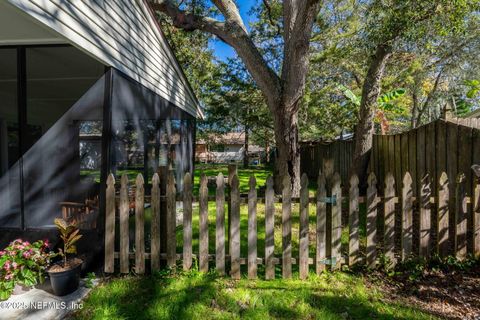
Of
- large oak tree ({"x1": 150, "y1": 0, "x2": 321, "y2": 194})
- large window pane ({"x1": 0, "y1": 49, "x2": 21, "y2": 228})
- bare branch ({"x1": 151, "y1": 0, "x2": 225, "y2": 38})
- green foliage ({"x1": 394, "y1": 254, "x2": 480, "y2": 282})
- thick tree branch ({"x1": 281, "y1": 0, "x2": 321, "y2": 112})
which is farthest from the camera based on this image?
bare branch ({"x1": 151, "y1": 0, "x2": 225, "y2": 38})

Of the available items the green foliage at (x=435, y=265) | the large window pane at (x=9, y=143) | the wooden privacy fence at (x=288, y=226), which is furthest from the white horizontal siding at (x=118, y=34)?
the green foliage at (x=435, y=265)

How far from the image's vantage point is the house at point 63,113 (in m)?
3.21

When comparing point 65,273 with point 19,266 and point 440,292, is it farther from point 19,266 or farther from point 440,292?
point 440,292

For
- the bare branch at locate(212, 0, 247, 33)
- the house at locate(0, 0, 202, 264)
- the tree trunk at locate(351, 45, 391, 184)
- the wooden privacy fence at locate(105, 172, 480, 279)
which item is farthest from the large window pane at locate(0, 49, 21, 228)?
the tree trunk at locate(351, 45, 391, 184)

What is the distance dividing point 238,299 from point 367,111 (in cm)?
589

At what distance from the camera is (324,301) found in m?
2.75

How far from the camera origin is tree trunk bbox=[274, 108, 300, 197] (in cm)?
655

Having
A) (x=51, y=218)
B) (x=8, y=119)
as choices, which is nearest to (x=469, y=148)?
(x=51, y=218)

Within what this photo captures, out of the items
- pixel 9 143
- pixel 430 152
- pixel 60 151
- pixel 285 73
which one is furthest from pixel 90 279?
pixel 430 152

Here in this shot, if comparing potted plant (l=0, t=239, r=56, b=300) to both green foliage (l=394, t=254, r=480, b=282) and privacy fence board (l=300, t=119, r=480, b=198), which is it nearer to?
privacy fence board (l=300, t=119, r=480, b=198)

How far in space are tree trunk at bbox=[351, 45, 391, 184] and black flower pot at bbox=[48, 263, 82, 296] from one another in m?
6.30

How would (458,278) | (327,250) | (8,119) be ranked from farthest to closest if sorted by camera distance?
(8,119)
(327,250)
(458,278)

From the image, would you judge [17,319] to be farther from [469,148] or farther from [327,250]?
[469,148]

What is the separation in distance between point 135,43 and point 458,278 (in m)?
5.46
